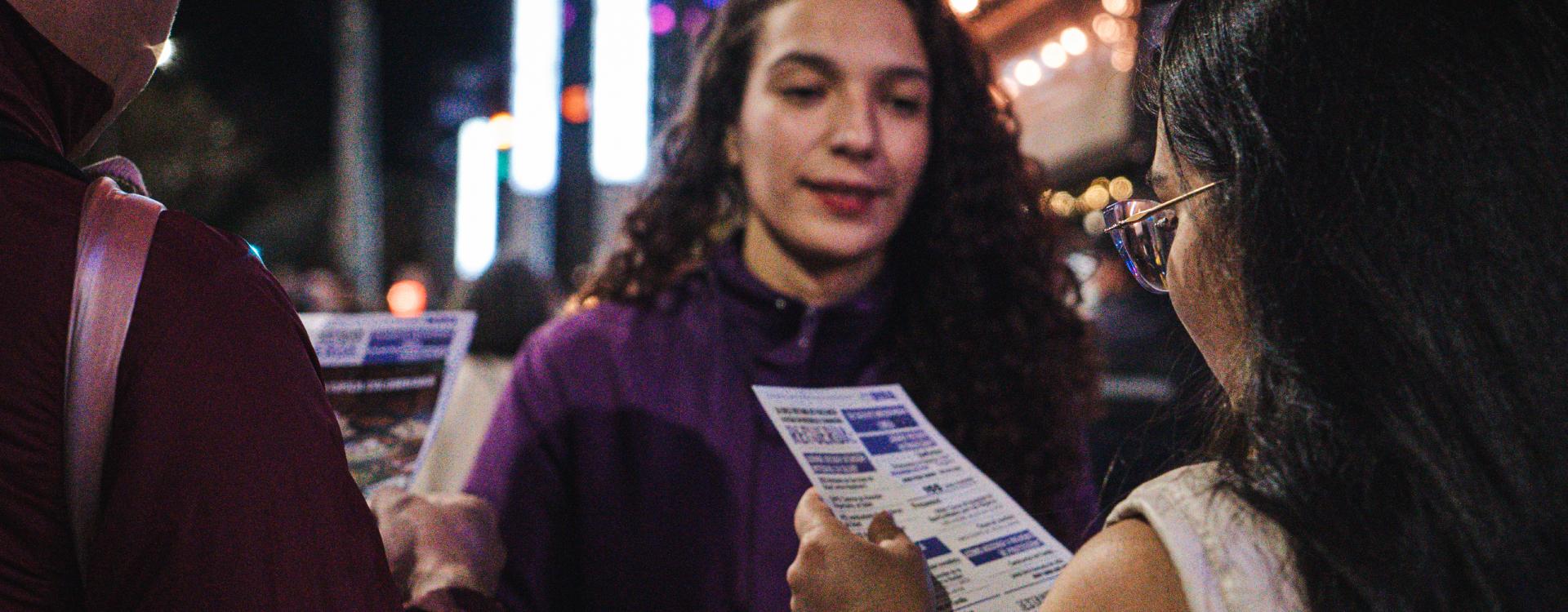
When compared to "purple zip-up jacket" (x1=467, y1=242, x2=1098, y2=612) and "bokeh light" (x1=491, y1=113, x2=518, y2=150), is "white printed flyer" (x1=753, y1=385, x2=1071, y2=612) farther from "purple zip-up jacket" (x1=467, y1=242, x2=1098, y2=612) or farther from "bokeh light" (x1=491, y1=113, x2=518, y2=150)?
"bokeh light" (x1=491, y1=113, x2=518, y2=150)

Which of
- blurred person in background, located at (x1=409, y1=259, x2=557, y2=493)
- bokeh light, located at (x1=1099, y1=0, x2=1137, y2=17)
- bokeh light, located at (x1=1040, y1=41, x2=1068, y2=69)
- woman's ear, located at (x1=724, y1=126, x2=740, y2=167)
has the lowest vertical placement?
blurred person in background, located at (x1=409, y1=259, x2=557, y2=493)

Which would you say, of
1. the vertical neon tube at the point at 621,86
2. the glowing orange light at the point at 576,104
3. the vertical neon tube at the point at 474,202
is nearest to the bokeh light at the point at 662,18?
the vertical neon tube at the point at 621,86

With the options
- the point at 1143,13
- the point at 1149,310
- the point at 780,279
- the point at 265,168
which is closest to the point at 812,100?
the point at 780,279

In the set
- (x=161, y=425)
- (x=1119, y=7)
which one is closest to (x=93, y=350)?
(x=161, y=425)

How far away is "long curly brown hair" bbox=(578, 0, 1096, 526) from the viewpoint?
1646mm

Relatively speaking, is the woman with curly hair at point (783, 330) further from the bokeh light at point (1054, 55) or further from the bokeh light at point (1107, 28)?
the bokeh light at point (1054, 55)

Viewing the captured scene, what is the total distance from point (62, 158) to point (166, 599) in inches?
12.9

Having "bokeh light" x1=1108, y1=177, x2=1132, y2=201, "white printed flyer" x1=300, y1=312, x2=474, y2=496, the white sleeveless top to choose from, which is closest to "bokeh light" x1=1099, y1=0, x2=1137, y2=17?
"bokeh light" x1=1108, y1=177, x2=1132, y2=201

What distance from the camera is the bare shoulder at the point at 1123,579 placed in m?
0.78

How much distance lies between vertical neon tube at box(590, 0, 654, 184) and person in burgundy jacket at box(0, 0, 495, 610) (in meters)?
6.33

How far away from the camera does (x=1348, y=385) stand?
0.76m

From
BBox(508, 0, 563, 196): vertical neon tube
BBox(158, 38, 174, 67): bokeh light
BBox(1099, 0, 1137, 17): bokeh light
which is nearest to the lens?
BBox(158, 38, 174, 67): bokeh light

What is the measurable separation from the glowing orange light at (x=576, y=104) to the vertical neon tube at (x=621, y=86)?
1.15ft

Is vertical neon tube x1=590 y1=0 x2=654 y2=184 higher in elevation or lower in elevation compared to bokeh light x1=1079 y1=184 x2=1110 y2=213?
higher
